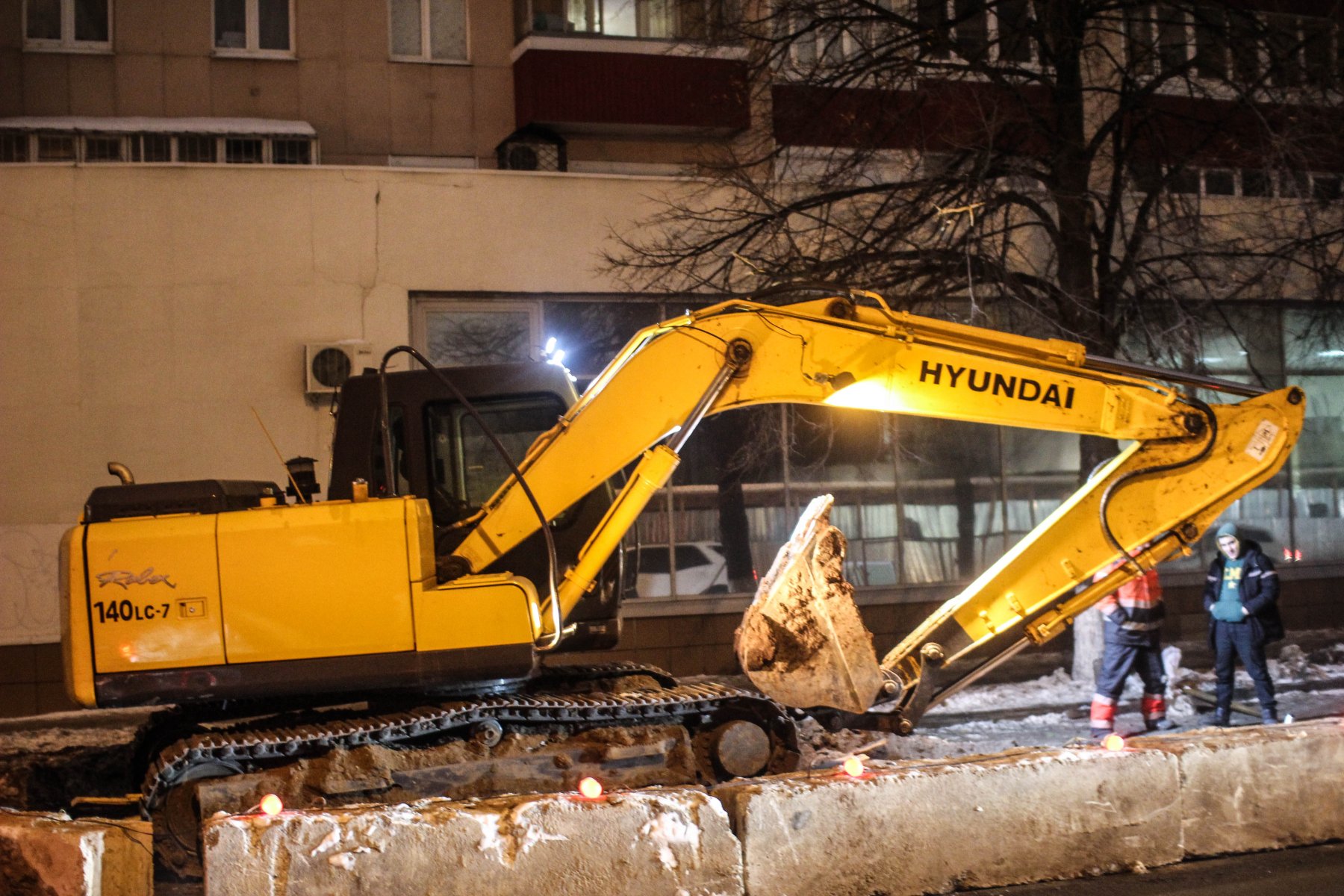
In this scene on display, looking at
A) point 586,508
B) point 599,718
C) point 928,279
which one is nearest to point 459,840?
point 599,718

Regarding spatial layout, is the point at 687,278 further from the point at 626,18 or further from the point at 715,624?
the point at 626,18

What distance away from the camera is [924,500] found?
565 inches

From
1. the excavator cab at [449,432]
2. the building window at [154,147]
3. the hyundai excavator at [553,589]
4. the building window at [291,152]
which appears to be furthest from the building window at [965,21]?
the building window at [154,147]

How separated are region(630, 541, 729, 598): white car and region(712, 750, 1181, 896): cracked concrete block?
723cm

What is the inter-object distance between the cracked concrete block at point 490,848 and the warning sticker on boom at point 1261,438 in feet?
11.4

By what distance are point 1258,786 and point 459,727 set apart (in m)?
4.07

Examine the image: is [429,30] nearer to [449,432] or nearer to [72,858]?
[449,432]

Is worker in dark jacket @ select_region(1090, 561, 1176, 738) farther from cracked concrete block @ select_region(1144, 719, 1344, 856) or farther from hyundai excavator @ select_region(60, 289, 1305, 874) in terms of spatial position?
cracked concrete block @ select_region(1144, 719, 1344, 856)

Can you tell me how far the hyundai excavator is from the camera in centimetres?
657

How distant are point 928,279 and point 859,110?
7.17 feet

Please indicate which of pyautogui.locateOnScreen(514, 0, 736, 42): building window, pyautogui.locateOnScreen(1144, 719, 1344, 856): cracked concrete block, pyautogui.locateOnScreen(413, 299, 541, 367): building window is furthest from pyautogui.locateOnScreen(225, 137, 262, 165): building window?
pyautogui.locateOnScreen(1144, 719, 1344, 856): cracked concrete block

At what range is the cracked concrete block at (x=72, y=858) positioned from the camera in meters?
5.32

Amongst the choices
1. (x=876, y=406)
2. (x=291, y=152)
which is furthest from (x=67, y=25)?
(x=876, y=406)

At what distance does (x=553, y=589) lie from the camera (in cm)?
676
